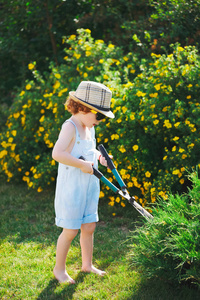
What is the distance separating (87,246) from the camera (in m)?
2.94

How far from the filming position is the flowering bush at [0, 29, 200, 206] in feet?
12.4

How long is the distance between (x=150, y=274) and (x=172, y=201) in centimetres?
52

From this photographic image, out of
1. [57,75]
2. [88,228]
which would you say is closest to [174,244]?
[88,228]

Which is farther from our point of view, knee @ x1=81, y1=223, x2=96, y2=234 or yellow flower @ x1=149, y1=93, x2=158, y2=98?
yellow flower @ x1=149, y1=93, x2=158, y2=98

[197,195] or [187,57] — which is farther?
[187,57]

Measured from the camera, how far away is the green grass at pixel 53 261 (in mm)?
2711

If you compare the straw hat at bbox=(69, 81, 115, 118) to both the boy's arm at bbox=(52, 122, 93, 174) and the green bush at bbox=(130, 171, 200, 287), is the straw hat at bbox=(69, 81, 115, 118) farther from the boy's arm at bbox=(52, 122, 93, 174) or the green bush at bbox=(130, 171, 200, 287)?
the green bush at bbox=(130, 171, 200, 287)

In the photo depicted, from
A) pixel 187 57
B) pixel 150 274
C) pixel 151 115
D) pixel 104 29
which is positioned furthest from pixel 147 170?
pixel 104 29

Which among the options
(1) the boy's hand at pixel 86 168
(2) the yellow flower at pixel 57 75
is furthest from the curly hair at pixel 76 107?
(2) the yellow flower at pixel 57 75

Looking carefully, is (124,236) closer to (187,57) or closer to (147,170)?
(147,170)

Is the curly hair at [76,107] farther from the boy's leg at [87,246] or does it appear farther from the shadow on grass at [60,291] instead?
the shadow on grass at [60,291]

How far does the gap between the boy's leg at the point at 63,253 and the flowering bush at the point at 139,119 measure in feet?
3.99

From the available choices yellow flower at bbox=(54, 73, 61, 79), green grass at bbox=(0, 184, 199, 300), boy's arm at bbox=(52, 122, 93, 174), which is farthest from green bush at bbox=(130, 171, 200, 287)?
yellow flower at bbox=(54, 73, 61, 79)

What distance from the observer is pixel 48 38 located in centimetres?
662
